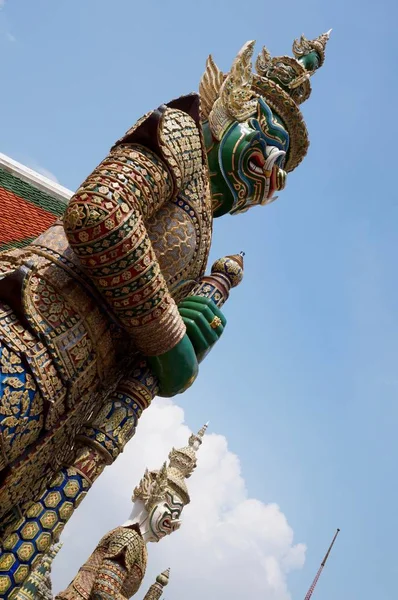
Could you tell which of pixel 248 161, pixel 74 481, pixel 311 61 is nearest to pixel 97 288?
pixel 74 481

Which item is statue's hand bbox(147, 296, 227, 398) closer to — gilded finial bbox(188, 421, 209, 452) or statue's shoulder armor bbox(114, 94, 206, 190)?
statue's shoulder armor bbox(114, 94, 206, 190)

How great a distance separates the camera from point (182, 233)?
2.69 m

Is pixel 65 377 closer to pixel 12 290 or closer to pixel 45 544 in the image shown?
pixel 12 290

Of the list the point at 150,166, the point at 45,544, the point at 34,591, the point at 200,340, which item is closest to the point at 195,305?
the point at 200,340

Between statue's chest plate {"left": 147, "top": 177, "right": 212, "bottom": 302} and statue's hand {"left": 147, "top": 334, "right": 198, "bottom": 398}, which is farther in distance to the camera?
statue's chest plate {"left": 147, "top": 177, "right": 212, "bottom": 302}

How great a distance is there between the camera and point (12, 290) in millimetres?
2102

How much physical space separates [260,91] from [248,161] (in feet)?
1.70

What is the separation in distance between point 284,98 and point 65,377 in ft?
6.25

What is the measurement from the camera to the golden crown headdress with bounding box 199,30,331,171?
3.06m

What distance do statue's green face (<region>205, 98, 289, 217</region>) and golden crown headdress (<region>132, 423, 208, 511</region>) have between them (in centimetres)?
266

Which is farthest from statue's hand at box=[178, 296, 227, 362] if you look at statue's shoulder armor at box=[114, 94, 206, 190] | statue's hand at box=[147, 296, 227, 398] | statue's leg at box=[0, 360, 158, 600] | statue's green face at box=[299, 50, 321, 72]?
statue's green face at box=[299, 50, 321, 72]

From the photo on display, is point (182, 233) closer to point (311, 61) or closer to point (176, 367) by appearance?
point (176, 367)

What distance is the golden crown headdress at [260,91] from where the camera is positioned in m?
3.06

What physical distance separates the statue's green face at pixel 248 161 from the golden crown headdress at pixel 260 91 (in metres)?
0.05
